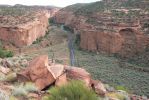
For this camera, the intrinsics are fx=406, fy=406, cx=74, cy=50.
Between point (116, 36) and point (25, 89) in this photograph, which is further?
point (116, 36)

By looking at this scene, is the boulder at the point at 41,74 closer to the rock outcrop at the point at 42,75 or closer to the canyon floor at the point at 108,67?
the rock outcrop at the point at 42,75

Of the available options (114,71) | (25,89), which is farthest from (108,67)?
(25,89)

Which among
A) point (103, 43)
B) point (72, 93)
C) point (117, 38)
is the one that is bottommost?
point (103, 43)

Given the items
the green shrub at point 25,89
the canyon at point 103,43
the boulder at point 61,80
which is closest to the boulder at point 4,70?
the boulder at point 61,80

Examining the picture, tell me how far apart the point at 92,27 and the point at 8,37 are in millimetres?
11013

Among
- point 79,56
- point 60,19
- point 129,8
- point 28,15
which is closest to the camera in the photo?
point 79,56

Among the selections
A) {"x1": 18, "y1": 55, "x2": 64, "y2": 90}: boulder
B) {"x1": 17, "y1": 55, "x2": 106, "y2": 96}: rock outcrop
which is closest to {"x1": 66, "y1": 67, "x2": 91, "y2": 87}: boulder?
{"x1": 17, "y1": 55, "x2": 106, "y2": 96}: rock outcrop

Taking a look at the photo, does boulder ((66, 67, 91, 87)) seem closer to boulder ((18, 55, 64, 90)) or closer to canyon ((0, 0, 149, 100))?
boulder ((18, 55, 64, 90))

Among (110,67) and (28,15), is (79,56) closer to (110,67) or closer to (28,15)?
(110,67)

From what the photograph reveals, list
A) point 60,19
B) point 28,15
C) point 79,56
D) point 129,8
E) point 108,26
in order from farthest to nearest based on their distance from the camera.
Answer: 1. point 60,19
2. point 28,15
3. point 129,8
4. point 108,26
5. point 79,56

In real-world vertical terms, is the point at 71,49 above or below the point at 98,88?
below

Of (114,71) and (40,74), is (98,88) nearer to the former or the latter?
(40,74)

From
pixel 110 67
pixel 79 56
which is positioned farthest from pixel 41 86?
pixel 79 56

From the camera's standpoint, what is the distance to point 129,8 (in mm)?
57188
